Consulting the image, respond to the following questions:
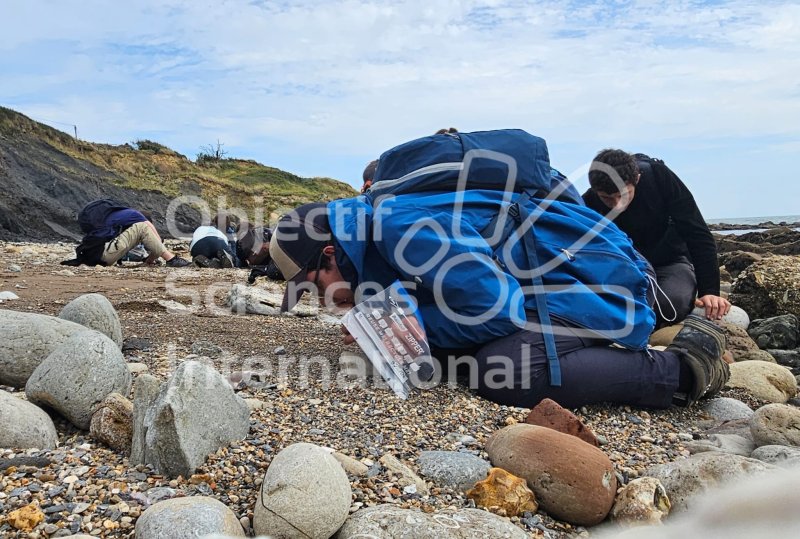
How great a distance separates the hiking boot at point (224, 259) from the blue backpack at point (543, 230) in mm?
7233

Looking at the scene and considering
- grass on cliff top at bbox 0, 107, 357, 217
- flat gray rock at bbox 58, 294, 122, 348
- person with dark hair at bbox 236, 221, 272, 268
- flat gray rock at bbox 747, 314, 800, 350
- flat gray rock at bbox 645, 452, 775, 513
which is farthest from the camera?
grass on cliff top at bbox 0, 107, 357, 217

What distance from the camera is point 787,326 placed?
20.0 ft

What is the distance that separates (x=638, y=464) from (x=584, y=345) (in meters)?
0.81

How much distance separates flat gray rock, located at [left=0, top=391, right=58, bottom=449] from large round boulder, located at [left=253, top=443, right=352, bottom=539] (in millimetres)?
938

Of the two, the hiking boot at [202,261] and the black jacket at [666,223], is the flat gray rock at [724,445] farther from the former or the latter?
the hiking boot at [202,261]

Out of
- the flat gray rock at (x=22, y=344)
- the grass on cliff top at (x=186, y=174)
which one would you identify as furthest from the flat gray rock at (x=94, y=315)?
the grass on cliff top at (x=186, y=174)

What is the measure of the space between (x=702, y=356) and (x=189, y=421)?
2632 millimetres

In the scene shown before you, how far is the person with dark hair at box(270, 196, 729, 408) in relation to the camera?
10.8 feet

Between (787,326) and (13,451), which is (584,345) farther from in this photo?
(787,326)

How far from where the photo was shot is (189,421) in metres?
2.29

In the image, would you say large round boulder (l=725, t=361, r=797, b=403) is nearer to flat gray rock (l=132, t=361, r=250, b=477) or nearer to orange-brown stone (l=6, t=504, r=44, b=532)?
flat gray rock (l=132, t=361, r=250, b=477)

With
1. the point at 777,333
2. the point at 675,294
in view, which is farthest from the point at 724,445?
the point at 777,333

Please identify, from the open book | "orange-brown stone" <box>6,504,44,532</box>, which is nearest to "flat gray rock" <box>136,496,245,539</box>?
"orange-brown stone" <box>6,504,44,532</box>

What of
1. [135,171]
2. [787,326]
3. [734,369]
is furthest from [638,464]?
[135,171]
